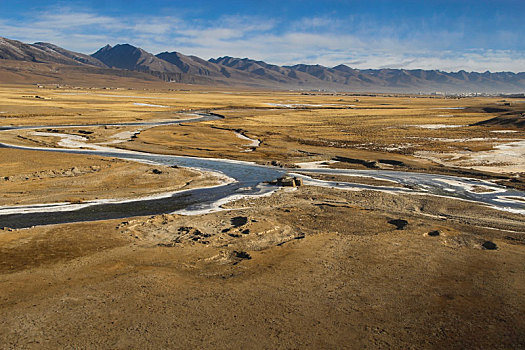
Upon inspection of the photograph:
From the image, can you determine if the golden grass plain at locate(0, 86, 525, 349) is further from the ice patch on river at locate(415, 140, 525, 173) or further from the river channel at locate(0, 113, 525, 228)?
the ice patch on river at locate(415, 140, 525, 173)

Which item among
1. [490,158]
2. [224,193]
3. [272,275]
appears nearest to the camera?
[272,275]

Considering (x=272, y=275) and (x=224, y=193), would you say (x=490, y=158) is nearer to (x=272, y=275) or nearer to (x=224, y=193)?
(x=224, y=193)

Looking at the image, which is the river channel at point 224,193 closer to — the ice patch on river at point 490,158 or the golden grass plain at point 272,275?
the golden grass plain at point 272,275

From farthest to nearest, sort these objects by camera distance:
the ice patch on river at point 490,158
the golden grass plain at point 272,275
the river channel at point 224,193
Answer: the ice patch on river at point 490,158 → the river channel at point 224,193 → the golden grass plain at point 272,275

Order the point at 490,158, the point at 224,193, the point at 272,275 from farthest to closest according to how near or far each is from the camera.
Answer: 1. the point at 490,158
2. the point at 224,193
3. the point at 272,275

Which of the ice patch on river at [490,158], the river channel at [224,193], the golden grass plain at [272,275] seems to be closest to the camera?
the golden grass plain at [272,275]

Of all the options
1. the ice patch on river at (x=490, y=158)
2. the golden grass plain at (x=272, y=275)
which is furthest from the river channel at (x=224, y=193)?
the ice patch on river at (x=490, y=158)

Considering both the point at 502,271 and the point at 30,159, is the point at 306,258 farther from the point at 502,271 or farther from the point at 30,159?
the point at 30,159

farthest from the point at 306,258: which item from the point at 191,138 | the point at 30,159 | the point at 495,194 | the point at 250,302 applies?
the point at 191,138

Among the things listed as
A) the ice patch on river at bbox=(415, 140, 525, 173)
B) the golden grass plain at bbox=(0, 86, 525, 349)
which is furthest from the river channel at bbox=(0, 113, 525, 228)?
the ice patch on river at bbox=(415, 140, 525, 173)

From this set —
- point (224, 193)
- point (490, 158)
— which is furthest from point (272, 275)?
point (490, 158)

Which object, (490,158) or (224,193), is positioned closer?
(224,193)

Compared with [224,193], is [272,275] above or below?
above
